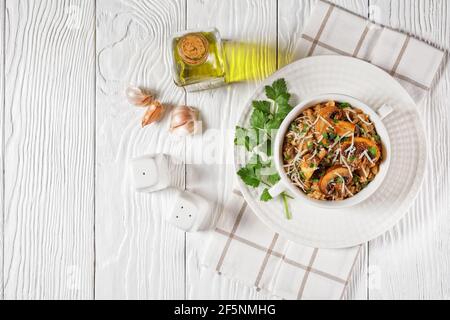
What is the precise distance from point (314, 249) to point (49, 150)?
0.70 metres

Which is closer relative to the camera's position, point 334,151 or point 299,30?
point 334,151

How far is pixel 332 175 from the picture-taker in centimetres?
103

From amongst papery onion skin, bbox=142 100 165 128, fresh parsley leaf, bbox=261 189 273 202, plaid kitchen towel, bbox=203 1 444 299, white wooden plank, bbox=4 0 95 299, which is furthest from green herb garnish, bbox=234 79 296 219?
white wooden plank, bbox=4 0 95 299

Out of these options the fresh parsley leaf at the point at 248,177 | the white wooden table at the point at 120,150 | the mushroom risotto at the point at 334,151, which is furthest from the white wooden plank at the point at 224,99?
the mushroom risotto at the point at 334,151

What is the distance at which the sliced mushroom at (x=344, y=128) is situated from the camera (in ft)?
3.36

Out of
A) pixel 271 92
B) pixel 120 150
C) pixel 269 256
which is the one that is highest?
pixel 271 92

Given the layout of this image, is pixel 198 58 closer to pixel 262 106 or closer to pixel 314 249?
pixel 262 106

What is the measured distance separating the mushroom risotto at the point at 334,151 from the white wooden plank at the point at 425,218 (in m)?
0.24

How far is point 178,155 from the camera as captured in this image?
1.23 m

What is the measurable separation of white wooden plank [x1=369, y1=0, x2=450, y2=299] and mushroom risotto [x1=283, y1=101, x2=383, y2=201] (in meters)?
0.24

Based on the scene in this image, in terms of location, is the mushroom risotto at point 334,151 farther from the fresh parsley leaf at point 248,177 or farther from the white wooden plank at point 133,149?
the white wooden plank at point 133,149

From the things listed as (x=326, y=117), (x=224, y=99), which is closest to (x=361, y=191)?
(x=326, y=117)

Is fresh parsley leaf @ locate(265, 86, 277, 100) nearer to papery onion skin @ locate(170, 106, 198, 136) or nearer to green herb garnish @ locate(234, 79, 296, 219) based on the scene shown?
green herb garnish @ locate(234, 79, 296, 219)

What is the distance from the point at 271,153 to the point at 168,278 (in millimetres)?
411
